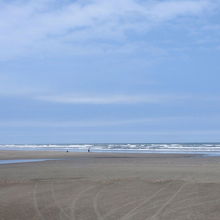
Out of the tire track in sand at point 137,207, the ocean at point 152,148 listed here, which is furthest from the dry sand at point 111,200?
the ocean at point 152,148

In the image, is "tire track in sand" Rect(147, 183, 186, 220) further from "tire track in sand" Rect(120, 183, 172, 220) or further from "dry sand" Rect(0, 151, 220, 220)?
"tire track in sand" Rect(120, 183, 172, 220)

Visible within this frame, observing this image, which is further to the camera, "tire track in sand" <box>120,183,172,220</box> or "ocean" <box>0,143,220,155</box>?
"ocean" <box>0,143,220,155</box>

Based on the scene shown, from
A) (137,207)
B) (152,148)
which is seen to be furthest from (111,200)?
(152,148)

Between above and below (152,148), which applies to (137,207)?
below

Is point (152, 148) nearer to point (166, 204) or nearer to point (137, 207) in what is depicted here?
point (166, 204)

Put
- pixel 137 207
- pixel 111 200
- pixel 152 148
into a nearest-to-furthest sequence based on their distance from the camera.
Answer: pixel 137 207
pixel 111 200
pixel 152 148

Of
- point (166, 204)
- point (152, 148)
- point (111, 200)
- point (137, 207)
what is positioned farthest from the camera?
point (152, 148)

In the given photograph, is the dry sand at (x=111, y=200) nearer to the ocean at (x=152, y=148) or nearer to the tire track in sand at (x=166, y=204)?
the tire track in sand at (x=166, y=204)

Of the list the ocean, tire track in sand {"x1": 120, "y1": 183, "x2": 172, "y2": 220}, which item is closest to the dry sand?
tire track in sand {"x1": 120, "y1": 183, "x2": 172, "y2": 220}

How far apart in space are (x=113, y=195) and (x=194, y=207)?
3.08 metres

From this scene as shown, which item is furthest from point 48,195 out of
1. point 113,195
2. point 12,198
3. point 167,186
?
point 167,186

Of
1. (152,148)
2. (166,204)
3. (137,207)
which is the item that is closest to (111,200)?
(137,207)

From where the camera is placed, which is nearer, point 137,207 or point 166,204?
point 137,207

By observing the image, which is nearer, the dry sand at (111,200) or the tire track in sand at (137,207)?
the tire track in sand at (137,207)
